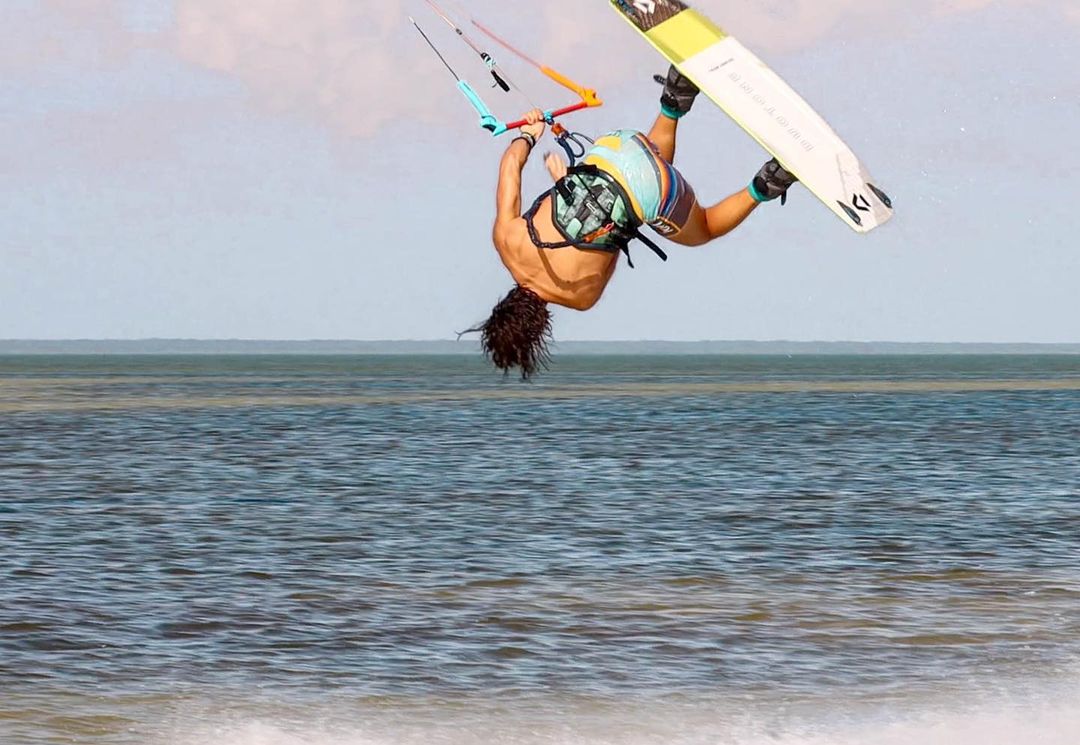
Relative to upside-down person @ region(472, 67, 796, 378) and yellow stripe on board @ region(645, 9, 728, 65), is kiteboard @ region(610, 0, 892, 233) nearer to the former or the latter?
yellow stripe on board @ region(645, 9, 728, 65)

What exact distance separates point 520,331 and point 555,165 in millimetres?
850

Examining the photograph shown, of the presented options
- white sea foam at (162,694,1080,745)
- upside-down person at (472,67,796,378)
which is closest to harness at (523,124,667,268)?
upside-down person at (472,67,796,378)

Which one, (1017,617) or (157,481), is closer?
(1017,617)

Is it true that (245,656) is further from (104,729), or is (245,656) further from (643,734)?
(643,734)

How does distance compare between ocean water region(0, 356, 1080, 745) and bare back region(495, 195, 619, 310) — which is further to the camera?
ocean water region(0, 356, 1080, 745)

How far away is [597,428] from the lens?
56.1 metres

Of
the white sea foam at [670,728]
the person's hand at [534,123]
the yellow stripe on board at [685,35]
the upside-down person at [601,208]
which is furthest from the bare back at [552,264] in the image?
the white sea foam at [670,728]

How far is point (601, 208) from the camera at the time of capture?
8617 millimetres

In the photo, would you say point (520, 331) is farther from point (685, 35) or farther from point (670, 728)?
point (670, 728)

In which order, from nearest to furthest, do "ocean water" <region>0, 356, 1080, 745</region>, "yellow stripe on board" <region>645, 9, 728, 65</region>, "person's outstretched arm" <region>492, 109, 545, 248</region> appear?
"person's outstretched arm" <region>492, 109, 545, 248</region> → "yellow stripe on board" <region>645, 9, 728, 65</region> → "ocean water" <region>0, 356, 1080, 745</region>

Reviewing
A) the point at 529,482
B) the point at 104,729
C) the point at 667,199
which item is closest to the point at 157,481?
the point at 529,482

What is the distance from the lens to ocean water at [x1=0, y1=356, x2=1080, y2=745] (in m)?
13.1

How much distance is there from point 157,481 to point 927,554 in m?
17.1

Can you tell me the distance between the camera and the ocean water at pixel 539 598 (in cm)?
1307
